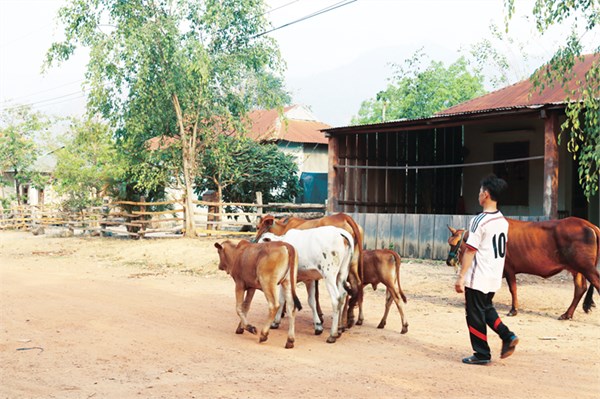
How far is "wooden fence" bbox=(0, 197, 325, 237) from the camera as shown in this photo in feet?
76.4

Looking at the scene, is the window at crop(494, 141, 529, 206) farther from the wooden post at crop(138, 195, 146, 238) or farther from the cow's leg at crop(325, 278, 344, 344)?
the cow's leg at crop(325, 278, 344, 344)

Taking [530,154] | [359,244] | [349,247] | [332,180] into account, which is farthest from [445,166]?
[349,247]

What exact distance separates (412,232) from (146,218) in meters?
12.1

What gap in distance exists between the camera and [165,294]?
39.9 ft

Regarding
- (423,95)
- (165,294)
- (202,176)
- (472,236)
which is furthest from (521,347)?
(423,95)

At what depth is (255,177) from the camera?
26766 mm

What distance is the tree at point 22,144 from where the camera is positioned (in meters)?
37.2

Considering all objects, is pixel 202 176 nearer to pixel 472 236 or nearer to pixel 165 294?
pixel 165 294

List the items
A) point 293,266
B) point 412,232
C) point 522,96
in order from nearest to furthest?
1. point 293,266
2. point 412,232
3. point 522,96

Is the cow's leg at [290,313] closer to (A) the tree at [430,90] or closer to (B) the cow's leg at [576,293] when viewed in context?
(B) the cow's leg at [576,293]

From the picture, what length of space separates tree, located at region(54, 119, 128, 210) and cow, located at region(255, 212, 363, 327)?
1629cm

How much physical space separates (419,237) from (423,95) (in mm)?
26110

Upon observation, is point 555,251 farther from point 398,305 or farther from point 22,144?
point 22,144

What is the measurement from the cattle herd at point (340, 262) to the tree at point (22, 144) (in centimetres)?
3130
